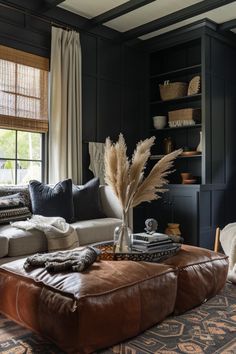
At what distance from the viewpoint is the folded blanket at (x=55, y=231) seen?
9.77 ft

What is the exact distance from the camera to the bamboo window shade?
3.95 meters

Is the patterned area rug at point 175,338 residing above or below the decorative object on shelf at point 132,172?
below

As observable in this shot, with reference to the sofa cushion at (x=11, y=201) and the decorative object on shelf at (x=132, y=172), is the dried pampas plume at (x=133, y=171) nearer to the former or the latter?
the decorative object on shelf at (x=132, y=172)

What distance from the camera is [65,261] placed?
6.69ft

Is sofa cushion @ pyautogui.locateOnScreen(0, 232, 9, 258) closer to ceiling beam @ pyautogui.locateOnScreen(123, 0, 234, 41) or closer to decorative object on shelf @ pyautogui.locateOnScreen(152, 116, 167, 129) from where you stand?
decorative object on shelf @ pyautogui.locateOnScreen(152, 116, 167, 129)

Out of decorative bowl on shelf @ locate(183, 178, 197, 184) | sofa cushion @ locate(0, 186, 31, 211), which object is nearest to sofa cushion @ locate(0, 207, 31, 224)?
sofa cushion @ locate(0, 186, 31, 211)

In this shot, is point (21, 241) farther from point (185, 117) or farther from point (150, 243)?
point (185, 117)

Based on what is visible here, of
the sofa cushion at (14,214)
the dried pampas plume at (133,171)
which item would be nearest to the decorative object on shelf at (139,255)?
the dried pampas plume at (133,171)

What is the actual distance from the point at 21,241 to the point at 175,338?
141 centimetres

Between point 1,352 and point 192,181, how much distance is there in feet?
11.1

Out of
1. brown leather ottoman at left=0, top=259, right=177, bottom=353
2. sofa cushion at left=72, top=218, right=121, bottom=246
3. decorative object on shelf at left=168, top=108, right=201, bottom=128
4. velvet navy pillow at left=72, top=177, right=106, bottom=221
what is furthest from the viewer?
decorative object on shelf at left=168, top=108, right=201, bottom=128

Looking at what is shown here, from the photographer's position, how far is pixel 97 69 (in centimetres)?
484

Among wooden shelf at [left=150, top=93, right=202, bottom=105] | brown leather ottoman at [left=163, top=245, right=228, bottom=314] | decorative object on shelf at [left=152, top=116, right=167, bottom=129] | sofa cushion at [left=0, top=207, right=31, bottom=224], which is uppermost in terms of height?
wooden shelf at [left=150, top=93, right=202, bottom=105]

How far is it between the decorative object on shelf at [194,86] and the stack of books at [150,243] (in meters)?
2.80
